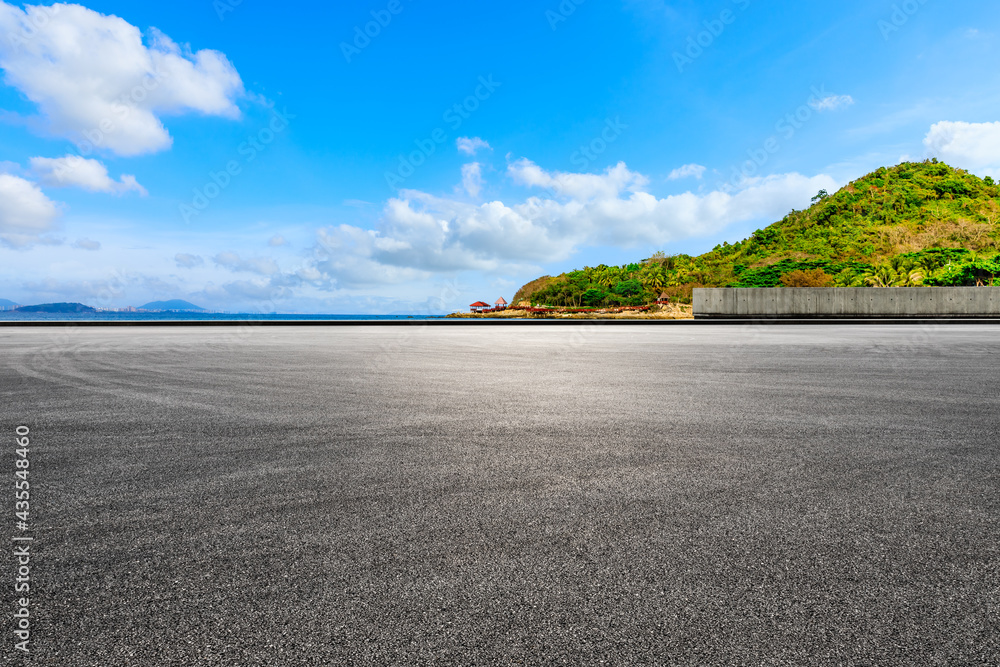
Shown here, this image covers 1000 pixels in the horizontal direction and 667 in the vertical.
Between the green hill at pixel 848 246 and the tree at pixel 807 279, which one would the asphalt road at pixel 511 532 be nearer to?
the tree at pixel 807 279

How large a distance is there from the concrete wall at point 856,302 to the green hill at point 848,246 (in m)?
40.0

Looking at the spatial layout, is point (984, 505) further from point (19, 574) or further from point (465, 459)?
point (19, 574)

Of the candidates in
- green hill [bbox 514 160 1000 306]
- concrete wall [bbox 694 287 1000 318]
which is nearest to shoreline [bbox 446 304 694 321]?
concrete wall [bbox 694 287 1000 318]

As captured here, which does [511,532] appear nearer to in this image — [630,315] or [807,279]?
[630,315]

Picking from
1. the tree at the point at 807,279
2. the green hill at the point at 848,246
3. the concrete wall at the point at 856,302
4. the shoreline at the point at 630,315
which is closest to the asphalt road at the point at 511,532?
the shoreline at the point at 630,315

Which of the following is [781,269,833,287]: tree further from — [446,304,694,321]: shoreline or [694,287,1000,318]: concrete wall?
[694,287,1000,318]: concrete wall

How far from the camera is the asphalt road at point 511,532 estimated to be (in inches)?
88.9

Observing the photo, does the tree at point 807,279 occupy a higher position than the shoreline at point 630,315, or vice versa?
the tree at point 807,279

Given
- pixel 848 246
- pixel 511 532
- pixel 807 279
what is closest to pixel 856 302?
pixel 511 532

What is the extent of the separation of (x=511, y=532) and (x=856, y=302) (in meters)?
39.5

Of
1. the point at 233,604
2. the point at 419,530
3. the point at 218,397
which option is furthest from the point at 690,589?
the point at 218,397

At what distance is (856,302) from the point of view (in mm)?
36500

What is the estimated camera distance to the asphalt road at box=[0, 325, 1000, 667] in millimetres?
2258

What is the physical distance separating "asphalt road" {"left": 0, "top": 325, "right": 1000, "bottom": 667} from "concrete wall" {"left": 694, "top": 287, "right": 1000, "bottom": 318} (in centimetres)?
3067
